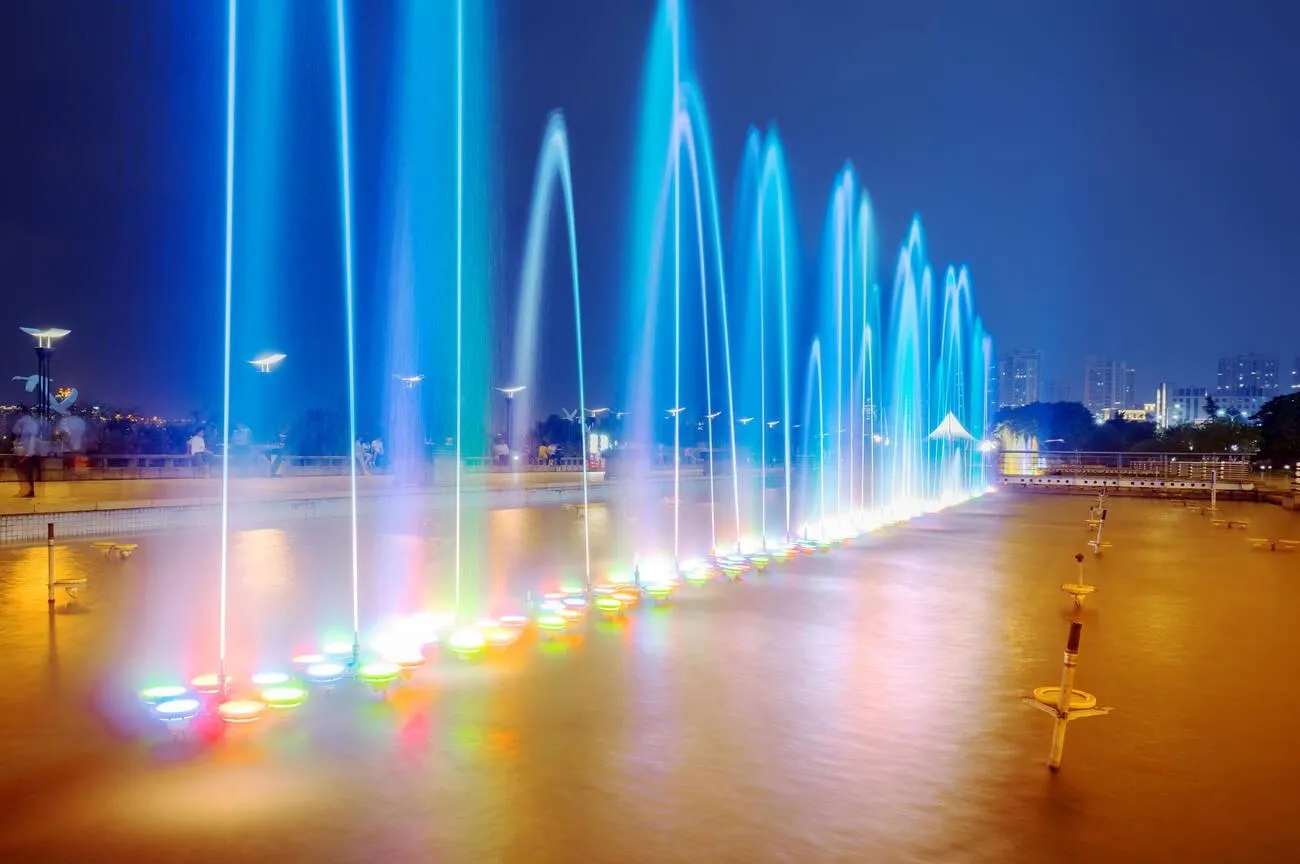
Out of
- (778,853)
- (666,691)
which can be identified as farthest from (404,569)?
(778,853)

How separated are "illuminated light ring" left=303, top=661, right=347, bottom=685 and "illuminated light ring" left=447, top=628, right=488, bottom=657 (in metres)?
1.24

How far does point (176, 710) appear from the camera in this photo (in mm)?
6438

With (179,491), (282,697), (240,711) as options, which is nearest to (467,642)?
(282,697)


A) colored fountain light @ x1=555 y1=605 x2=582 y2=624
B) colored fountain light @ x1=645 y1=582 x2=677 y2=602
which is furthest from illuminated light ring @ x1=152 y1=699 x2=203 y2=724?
colored fountain light @ x1=645 y1=582 x2=677 y2=602

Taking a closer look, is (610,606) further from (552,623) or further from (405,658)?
(405,658)

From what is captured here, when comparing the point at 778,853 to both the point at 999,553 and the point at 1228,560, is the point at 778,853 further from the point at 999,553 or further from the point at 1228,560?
the point at 1228,560

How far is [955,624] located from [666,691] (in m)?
4.47

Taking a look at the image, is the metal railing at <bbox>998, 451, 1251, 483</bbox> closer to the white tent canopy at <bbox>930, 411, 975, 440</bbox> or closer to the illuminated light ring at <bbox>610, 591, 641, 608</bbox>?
the white tent canopy at <bbox>930, 411, 975, 440</bbox>

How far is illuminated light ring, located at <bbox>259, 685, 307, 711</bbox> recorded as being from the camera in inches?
279

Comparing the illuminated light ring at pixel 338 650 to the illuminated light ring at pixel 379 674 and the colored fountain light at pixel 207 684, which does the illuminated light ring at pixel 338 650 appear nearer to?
the illuminated light ring at pixel 379 674

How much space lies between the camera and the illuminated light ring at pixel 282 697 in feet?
23.2

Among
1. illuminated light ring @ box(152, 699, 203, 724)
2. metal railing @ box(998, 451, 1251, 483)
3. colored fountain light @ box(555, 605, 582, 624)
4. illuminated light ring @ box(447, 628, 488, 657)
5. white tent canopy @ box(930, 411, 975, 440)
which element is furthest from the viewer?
metal railing @ box(998, 451, 1251, 483)

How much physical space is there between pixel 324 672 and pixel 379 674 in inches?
21.1

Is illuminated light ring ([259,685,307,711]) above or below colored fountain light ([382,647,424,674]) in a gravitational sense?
below
